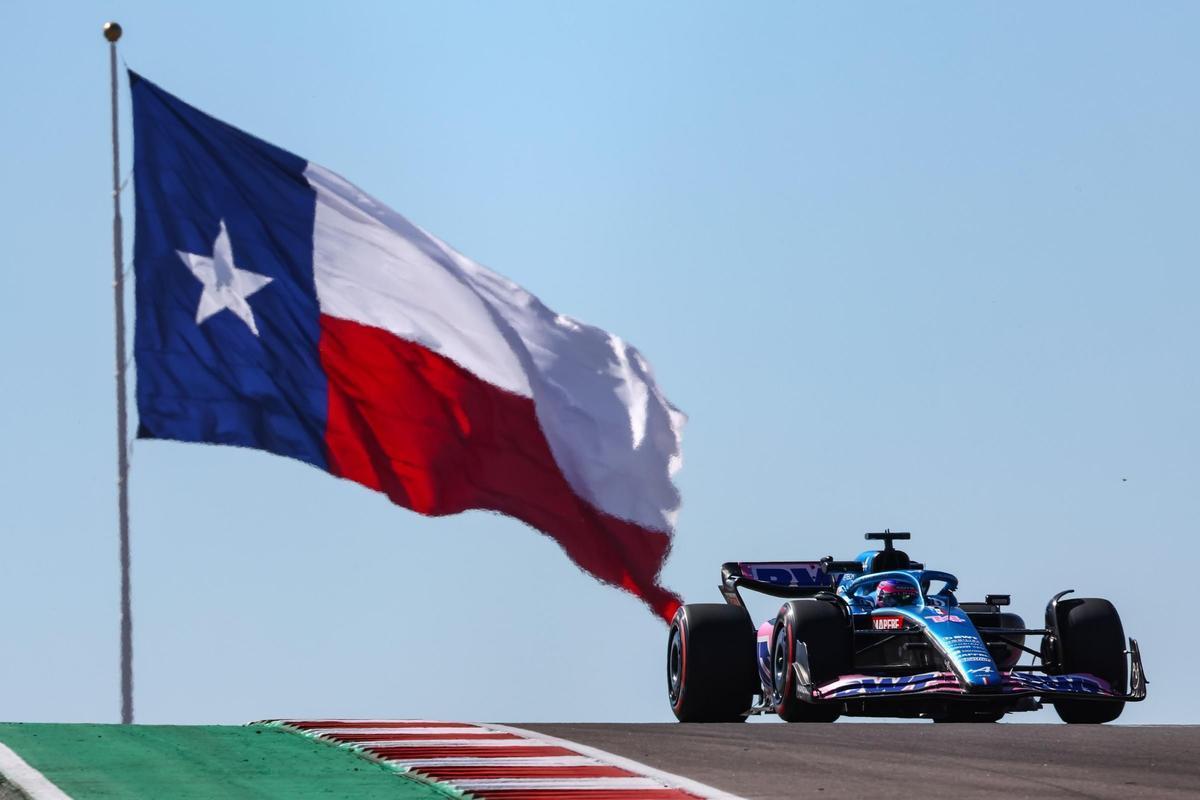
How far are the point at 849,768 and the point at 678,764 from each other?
0.99 m

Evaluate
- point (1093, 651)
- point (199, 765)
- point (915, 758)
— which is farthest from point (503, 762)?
point (1093, 651)

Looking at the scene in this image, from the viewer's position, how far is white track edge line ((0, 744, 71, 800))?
11.0 m

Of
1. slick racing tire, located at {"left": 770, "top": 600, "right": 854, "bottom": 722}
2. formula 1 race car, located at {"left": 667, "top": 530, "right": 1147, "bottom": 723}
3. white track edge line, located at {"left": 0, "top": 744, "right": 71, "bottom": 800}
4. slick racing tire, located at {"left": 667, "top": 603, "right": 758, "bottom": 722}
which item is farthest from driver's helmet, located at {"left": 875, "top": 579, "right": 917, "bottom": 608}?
white track edge line, located at {"left": 0, "top": 744, "right": 71, "bottom": 800}

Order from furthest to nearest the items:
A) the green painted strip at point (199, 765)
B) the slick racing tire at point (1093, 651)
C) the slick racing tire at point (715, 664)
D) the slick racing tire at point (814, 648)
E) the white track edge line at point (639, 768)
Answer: the slick racing tire at point (1093, 651), the slick racing tire at point (715, 664), the slick racing tire at point (814, 648), the green painted strip at point (199, 765), the white track edge line at point (639, 768)

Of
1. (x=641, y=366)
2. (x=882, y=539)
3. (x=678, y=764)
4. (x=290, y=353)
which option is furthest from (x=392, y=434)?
(x=678, y=764)

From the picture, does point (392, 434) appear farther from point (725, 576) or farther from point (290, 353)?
point (725, 576)

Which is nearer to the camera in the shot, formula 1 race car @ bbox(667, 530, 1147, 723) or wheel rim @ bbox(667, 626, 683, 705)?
formula 1 race car @ bbox(667, 530, 1147, 723)

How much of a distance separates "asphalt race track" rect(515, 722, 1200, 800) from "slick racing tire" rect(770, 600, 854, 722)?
1.83 m

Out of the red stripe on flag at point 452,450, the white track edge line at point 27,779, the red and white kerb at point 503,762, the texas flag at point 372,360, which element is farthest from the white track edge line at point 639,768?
the texas flag at point 372,360

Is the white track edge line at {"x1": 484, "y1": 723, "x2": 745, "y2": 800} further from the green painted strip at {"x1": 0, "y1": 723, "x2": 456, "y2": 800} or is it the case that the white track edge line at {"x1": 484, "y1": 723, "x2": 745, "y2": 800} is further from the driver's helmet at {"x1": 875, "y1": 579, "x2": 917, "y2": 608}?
the driver's helmet at {"x1": 875, "y1": 579, "x2": 917, "y2": 608}

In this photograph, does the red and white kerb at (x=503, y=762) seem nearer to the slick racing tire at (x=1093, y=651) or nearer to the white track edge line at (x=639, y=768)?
the white track edge line at (x=639, y=768)

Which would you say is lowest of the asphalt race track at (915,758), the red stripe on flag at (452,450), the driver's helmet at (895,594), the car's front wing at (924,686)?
the asphalt race track at (915,758)

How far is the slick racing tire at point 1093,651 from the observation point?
20406 millimetres

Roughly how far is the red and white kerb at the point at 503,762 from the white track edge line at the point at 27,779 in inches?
78.8
